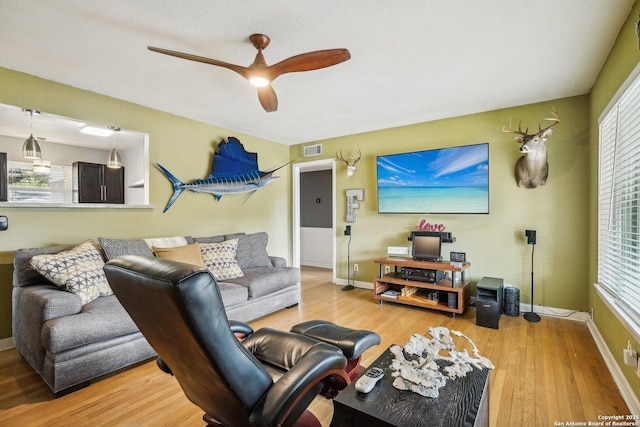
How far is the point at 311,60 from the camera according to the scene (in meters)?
2.06

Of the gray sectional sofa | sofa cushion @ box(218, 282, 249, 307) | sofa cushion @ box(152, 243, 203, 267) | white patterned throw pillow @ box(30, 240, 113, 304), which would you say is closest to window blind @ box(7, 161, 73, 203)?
the gray sectional sofa

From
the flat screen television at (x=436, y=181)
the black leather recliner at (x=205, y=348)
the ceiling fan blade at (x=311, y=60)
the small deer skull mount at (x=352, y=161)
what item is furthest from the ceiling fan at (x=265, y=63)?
the small deer skull mount at (x=352, y=161)

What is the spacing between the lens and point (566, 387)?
2064 millimetres

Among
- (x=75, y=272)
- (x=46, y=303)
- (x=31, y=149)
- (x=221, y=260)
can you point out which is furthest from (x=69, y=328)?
(x=31, y=149)

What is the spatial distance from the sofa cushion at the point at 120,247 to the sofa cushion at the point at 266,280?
3.15 feet

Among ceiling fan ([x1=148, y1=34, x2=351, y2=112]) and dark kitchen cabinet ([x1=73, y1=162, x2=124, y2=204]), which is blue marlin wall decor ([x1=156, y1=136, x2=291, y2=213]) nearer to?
dark kitchen cabinet ([x1=73, y1=162, x2=124, y2=204])

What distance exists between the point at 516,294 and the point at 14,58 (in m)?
5.30

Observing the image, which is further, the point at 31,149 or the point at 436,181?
the point at 436,181

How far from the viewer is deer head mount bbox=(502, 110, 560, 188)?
323cm

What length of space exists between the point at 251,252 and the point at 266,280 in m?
0.75

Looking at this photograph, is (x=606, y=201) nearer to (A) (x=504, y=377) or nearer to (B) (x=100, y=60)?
(A) (x=504, y=377)

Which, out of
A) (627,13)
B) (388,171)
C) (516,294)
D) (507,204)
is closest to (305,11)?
(627,13)

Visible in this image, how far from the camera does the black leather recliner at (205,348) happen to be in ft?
2.99

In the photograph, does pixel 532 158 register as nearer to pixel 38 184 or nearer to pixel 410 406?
pixel 410 406
